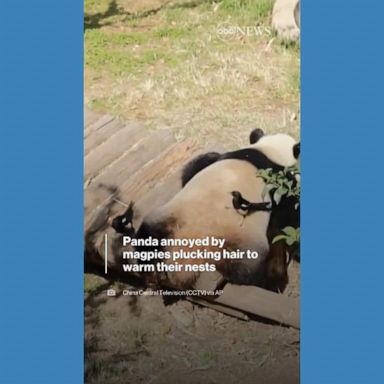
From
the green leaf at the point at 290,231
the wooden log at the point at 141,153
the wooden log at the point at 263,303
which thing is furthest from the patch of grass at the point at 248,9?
the wooden log at the point at 263,303

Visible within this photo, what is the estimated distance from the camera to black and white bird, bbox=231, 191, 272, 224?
399 cm

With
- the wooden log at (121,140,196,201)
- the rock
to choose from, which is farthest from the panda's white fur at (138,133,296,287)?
the rock

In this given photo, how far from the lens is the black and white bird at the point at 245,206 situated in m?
3.99

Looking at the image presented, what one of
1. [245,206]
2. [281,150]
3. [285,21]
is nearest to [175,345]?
[245,206]

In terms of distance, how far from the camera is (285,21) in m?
4.05

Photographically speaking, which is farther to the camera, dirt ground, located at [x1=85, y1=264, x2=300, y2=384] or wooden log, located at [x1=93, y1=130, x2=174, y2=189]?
wooden log, located at [x1=93, y1=130, x2=174, y2=189]

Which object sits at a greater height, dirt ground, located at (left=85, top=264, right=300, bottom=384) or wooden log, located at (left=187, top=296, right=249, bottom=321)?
wooden log, located at (left=187, top=296, right=249, bottom=321)

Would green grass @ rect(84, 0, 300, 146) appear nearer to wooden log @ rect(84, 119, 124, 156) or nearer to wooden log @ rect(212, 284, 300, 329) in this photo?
wooden log @ rect(84, 119, 124, 156)

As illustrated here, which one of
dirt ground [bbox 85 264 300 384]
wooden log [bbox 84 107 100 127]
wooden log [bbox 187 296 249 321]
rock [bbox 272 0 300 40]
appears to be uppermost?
rock [bbox 272 0 300 40]

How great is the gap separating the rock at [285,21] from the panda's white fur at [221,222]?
1.77ft

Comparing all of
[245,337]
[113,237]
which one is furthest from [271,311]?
[113,237]

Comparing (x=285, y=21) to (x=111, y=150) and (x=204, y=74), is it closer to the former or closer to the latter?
(x=204, y=74)

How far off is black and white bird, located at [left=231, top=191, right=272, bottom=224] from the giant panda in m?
0.02

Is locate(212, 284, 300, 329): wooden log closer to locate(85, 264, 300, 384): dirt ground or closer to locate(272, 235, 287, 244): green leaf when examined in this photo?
locate(85, 264, 300, 384): dirt ground
